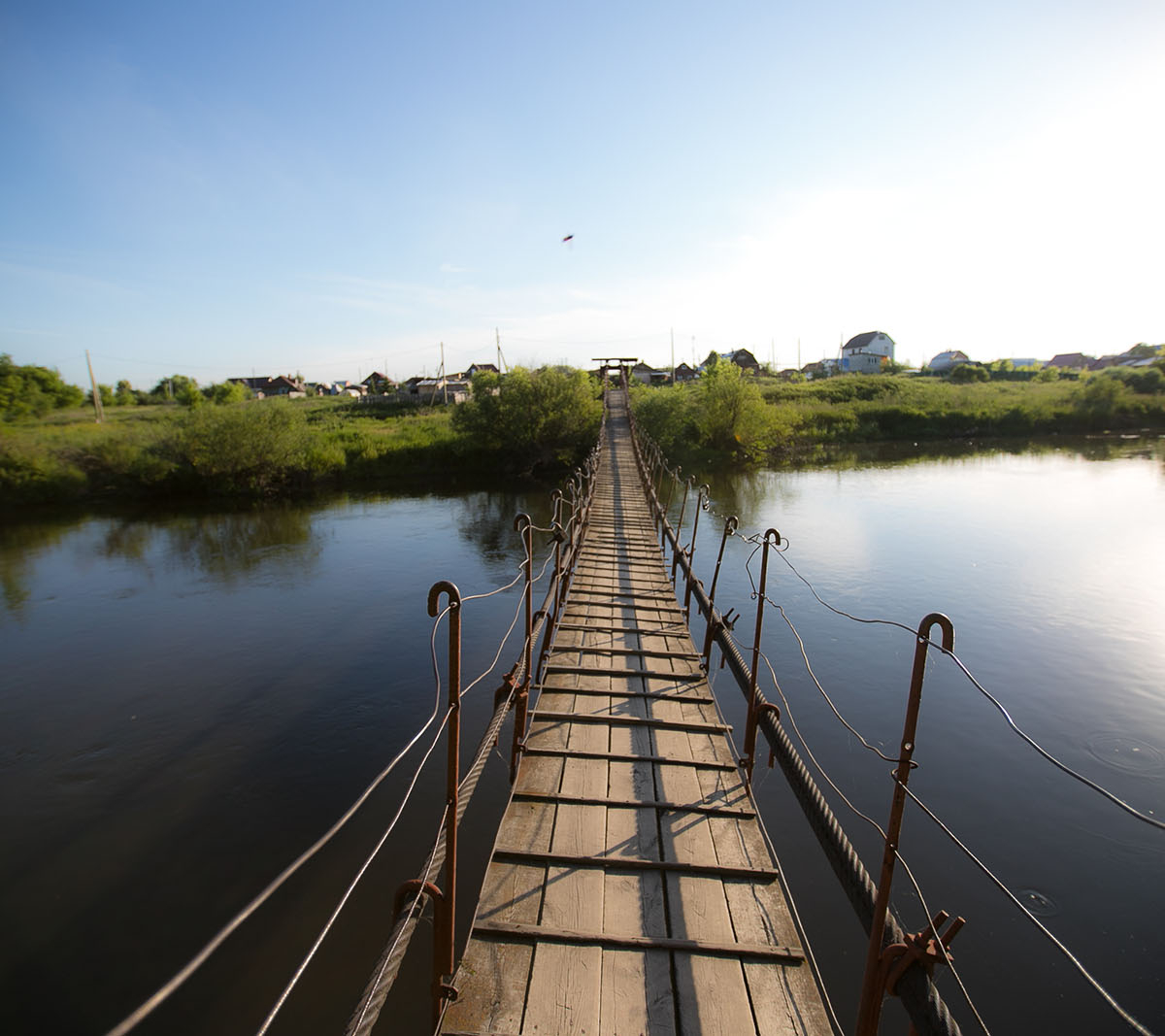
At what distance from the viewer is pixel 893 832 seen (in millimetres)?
2104

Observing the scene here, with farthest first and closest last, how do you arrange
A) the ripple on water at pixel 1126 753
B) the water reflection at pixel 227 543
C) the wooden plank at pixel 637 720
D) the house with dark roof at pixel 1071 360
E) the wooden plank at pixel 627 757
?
the house with dark roof at pixel 1071 360 < the water reflection at pixel 227 543 < the ripple on water at pixel 1126 753 < the wooden plank at pixel 637 720 < the wooden plank at pixel 627 757

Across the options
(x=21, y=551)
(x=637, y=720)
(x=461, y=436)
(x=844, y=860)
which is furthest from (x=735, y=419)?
(x=844, y=860)

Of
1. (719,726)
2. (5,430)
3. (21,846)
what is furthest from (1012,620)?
(5,430)

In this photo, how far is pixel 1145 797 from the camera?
20.4 feet

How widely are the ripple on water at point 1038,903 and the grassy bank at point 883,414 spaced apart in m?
25.2

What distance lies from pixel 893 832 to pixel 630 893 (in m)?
1.43

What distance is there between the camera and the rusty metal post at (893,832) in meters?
1.97

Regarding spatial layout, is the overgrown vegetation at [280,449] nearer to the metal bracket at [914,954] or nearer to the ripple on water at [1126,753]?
the ripple on water at [1126,753]

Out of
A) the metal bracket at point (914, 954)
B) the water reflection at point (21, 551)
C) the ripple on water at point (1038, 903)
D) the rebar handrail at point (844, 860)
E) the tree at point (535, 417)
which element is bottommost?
the ripple on water at point (1038, 903)

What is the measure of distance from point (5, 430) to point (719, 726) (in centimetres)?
3176

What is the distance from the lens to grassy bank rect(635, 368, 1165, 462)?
30.7 m

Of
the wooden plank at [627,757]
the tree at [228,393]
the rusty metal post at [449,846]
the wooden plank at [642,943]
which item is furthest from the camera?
the tree at [228,393]

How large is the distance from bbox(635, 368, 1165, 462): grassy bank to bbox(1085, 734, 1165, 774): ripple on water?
76.0 feet

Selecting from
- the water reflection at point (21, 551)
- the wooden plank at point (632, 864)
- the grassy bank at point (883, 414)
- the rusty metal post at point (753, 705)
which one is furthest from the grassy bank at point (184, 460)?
the wooden plank at point (632, 864)
